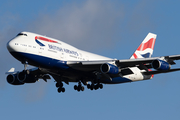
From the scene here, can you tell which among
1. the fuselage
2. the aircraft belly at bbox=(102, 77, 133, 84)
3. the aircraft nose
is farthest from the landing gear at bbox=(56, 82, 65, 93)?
the aircraft nose

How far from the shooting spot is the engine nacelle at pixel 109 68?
4166 centimetres

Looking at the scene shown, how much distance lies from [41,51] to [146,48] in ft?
74.0

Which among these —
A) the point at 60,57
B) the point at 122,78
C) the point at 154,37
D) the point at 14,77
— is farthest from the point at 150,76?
the point at 14,77

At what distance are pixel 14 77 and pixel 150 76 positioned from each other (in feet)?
65.5

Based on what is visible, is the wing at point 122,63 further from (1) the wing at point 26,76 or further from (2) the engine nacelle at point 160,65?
(1) the wing at point 26,76

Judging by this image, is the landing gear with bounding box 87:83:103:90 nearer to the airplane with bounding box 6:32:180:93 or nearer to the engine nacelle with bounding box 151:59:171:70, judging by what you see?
the airplane with bounding box 6:32:180:93

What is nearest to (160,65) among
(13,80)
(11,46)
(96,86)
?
(96,86)

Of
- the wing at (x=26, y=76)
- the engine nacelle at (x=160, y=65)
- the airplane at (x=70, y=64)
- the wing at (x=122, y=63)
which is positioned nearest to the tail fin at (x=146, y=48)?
the airplane at (x=70, y=64)

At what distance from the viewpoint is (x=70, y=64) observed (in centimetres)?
4166

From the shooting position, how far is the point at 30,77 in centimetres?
4847

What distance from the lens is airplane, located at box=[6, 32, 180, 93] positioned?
39500mm

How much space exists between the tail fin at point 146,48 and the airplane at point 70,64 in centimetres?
588

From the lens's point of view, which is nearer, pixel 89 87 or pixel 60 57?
pixel 60 57

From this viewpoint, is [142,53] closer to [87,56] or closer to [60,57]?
[87,56]
